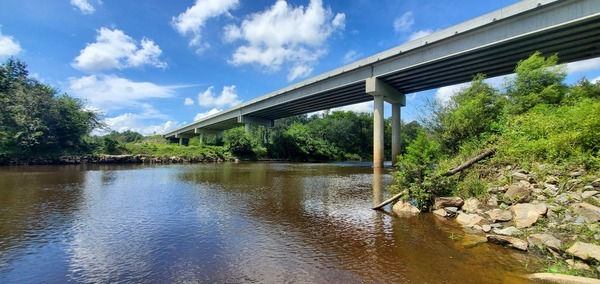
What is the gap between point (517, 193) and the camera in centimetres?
850

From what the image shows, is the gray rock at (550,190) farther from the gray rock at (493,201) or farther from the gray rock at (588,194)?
the gray rock at (493,201)

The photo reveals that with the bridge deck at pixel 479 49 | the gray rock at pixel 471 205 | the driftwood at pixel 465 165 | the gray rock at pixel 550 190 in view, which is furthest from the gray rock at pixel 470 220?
the bridge deck at pixel 479 49

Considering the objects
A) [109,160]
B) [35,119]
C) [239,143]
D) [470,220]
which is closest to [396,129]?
[239,143]

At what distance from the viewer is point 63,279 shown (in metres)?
4.96

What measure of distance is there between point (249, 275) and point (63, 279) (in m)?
3.22

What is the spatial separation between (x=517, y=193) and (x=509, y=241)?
2663 mm

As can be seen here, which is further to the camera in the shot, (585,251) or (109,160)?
(109,160)

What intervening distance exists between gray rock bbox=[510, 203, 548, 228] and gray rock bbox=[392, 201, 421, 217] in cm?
294

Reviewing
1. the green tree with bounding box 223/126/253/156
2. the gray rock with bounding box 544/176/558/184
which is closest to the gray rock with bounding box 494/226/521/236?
the gray rock with bounding box 544/176/558/184

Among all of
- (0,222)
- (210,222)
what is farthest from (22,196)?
(210,222)

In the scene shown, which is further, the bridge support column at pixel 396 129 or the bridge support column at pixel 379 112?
the bridge support column at pixel 396 129

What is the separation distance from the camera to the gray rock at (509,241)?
20.7 feet

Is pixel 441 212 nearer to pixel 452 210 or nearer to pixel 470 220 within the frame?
pixel 452 210

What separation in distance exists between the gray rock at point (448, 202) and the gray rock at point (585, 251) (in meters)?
4.24
